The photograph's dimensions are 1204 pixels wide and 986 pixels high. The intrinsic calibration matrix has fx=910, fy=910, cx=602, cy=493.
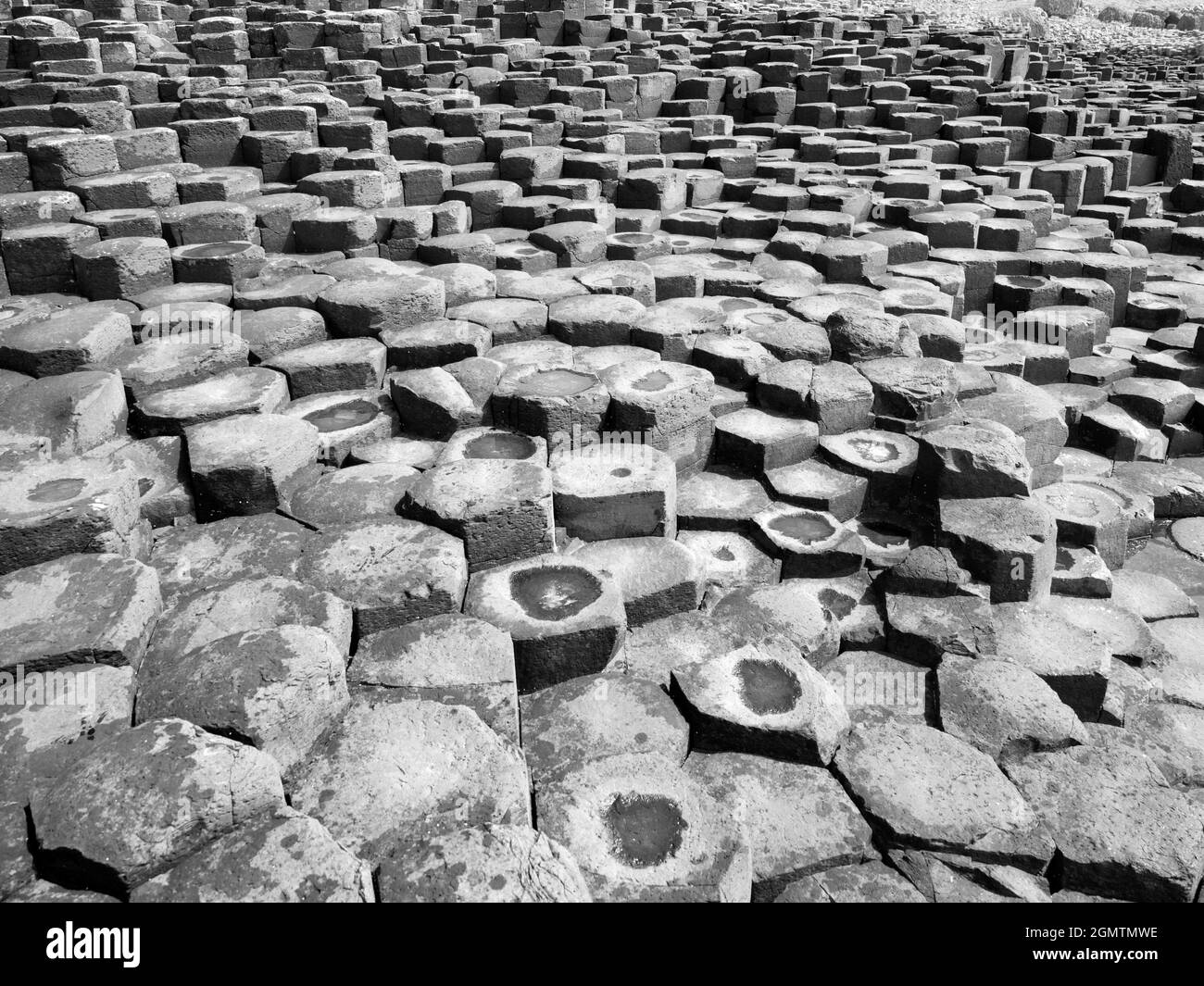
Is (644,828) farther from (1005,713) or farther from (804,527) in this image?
(804,527)

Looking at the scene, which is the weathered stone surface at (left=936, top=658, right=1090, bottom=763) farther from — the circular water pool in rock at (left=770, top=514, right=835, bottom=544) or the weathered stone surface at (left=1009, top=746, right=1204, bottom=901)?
the circular water pool in rock at (left=770, top=514, right=835, bottom=544)

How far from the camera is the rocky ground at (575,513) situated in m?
2.18

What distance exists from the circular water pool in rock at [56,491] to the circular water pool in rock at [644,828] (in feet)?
6.46

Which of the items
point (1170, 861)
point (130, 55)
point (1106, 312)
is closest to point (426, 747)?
point (1170, 861)

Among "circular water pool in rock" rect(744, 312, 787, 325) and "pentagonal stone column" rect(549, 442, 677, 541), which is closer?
"pentagonal stone column" rect(549, 442, 677, 541)

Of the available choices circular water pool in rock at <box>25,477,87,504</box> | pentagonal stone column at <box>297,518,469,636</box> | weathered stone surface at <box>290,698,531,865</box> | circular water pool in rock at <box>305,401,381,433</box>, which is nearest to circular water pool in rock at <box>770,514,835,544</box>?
pentagonal stone column at <box>297,518,469,636</box>

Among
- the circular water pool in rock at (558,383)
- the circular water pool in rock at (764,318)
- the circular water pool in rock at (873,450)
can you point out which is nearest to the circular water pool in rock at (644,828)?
the circular water pool in rock at (558,383)

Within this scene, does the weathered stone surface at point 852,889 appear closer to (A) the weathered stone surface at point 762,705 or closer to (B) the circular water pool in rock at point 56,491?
(A) the weathered stone surface at point 762,705

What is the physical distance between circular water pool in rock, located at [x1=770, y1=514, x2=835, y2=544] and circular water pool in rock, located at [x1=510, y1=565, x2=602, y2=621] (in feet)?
3.08

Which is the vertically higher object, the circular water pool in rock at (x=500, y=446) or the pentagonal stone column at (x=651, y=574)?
the circular water pool in rock at (x=500, y=446)

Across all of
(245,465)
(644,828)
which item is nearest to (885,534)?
(644,828)

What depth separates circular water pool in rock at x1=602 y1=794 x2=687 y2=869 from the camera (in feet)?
6.95

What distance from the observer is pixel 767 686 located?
8.60 ft

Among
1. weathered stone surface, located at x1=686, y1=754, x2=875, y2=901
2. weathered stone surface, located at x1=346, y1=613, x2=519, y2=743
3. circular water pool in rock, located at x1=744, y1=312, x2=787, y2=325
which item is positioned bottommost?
weathered stone surface, located at x1=686, y1=754, x2=875, y2=901
